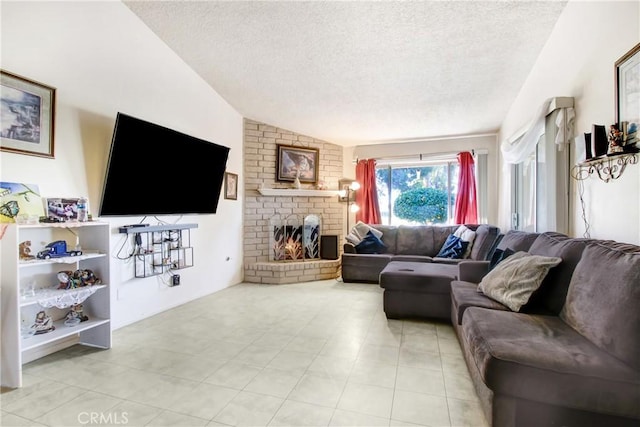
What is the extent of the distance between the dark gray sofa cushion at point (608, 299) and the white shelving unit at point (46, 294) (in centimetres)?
317

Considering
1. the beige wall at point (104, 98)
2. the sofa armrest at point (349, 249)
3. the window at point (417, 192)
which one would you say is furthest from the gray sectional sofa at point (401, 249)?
the beige wall at point (104, 98)

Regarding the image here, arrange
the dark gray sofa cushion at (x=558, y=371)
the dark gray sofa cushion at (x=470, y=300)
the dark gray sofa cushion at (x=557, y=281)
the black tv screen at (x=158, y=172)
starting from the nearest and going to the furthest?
the dark gray sofa cushion at (x=558, y=371), the dark gray sofa cushion at (x=557, y=281), the dark gray sofa cushion at (x=470, y=300), the black tv screen at (x=158, y=172)

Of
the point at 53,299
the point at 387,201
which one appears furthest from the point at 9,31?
the point at 387,201

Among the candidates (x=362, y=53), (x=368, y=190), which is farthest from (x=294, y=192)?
(x=362, y=53)

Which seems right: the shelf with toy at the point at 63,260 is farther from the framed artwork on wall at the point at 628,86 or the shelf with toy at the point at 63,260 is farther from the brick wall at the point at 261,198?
the framed artwork on wall at the point at 628,86

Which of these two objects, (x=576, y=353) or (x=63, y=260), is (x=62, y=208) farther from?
(x=576, y=353)

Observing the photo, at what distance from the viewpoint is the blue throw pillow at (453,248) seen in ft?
15.1

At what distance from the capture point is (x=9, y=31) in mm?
2115

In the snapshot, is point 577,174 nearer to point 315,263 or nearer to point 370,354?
point 370,354

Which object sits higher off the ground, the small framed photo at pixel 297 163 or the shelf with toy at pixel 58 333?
the small framed photo at pixel 297 163

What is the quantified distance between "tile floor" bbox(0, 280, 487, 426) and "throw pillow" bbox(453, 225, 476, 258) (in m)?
1.93

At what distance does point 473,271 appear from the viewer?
2979mm

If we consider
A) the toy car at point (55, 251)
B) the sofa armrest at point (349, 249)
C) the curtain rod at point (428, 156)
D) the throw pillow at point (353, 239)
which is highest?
the curtain rod at point (428, 156)

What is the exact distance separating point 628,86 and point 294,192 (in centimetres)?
408
